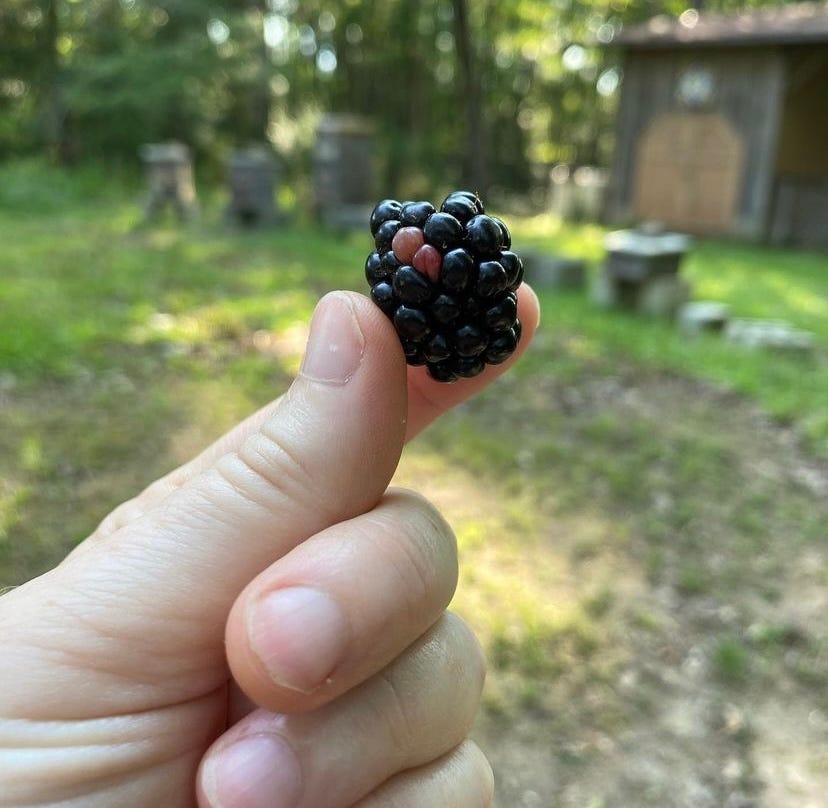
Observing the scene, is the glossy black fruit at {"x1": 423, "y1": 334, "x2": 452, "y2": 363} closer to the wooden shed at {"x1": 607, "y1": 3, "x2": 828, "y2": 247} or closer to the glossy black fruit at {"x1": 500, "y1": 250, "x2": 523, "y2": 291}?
the glossy black fruit at {"x1": 500, "y1": 250, "x2": 523, "y2": 291}

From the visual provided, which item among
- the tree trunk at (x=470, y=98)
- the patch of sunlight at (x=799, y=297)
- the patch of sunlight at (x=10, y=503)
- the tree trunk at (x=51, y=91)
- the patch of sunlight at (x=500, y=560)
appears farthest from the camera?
the tree trunk at (x=51, y=91)

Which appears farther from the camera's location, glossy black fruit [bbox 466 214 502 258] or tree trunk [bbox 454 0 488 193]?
tree trunk [bbox 454 0 488 193]

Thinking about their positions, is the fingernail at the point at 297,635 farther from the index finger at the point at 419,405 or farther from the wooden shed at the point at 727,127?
the wooden shed at the point at 727,127

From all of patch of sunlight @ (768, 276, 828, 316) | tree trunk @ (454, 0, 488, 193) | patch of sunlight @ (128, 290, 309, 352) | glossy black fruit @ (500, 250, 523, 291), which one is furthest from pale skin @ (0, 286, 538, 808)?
tree trunk @ (454, 0, 488, 193)

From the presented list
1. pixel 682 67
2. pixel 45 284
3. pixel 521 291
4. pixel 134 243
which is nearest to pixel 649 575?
pixel 521 291

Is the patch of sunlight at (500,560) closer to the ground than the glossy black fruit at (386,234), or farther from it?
closer to the ground

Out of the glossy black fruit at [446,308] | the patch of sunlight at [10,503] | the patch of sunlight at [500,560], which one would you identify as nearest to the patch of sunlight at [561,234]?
the patch of sunlight at [500,560]

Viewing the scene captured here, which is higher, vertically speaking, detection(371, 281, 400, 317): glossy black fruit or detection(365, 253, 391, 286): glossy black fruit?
detection(365, 253, 391, 286): glossy black fruit
